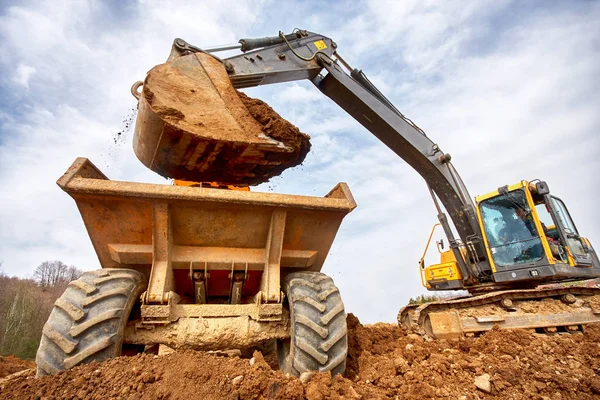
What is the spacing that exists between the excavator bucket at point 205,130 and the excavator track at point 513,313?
12.2 ft

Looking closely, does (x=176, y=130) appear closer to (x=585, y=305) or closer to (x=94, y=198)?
(x=94, y=198)

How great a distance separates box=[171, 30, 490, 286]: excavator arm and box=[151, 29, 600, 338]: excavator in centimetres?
2

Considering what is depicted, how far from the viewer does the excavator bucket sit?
293 centimetres

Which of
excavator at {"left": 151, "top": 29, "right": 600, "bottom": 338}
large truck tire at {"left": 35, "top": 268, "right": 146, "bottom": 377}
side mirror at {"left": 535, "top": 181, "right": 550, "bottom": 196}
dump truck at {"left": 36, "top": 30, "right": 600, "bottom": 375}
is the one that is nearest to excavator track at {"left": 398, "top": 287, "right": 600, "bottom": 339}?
excavator at {"left": 151, "top": 29, "right": 600, "bottom": 338}

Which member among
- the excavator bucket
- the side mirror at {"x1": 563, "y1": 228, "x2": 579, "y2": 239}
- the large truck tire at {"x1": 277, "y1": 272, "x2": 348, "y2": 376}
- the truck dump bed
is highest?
the excavator bucket

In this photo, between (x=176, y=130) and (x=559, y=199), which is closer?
(x=176, y=130)

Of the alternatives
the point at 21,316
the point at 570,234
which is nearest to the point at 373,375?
the point at 570,234

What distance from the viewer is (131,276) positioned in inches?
107

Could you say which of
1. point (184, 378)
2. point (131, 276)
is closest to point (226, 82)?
point (131, 276)

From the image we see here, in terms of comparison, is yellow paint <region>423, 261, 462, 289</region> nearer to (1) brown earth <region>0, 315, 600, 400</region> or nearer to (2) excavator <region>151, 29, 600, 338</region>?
(2) excavator <region>151, 29, 600, 338</region>

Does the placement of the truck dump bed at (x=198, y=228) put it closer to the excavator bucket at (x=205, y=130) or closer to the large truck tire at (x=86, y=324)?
the large truck tire at (x=86, y=324)

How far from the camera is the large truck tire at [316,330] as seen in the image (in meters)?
2.54

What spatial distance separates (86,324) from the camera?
7.62ft

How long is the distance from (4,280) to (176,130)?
3238 centimetres
